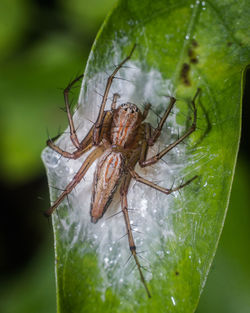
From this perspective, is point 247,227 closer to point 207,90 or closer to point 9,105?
point 207,90

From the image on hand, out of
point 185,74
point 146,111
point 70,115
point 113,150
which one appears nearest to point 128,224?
point 113,150

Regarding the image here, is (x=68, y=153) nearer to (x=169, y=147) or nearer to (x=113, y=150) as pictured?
(x=113, y=150)

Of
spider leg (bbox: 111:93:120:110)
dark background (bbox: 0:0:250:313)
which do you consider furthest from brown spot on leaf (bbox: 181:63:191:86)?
dark background (bbox: 0:0:250:313)

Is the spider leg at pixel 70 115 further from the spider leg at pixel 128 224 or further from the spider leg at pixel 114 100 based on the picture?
the spider leg at pixel 128 224

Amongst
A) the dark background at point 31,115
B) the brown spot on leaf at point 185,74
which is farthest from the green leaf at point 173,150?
the dark background at point 31,115

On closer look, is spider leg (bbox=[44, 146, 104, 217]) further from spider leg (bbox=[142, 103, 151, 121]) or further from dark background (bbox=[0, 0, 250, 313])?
dark background (bbox=[0, 0, 250, 313])

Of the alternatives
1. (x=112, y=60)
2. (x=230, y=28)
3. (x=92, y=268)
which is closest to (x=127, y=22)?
(x=112, y=60)

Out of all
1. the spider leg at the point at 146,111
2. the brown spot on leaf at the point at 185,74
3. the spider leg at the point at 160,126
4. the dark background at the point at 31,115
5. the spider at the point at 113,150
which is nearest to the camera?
the brown spot on leaf at the point at 185,74
